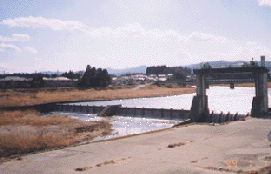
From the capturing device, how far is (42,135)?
103 feet

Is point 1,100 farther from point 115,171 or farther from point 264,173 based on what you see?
point 264,173

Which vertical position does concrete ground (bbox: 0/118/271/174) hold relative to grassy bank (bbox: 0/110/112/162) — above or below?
above

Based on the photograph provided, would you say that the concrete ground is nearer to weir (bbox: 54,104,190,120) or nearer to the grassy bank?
the grassy bank

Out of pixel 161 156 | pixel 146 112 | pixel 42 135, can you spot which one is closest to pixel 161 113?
pixel 146 112

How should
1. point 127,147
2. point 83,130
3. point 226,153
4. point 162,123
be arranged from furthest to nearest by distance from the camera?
point 162,123 → point 83,130 → point 127,147 → point 226,153

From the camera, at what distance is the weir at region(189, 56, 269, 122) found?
35.0m

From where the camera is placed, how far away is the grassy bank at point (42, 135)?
78.2 feet

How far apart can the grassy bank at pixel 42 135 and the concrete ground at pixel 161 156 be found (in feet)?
12.5

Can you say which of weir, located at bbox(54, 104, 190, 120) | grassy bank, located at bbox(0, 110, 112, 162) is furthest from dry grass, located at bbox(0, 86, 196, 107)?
grassy bank, located at bbox(0, 110, 112, 162)

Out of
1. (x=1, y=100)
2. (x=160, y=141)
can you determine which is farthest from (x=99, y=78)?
(x=160, y=141)

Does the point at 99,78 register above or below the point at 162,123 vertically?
above

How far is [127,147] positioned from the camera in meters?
21.0

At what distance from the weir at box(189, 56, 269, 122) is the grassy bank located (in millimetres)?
13266

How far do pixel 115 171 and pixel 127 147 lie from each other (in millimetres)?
6339
